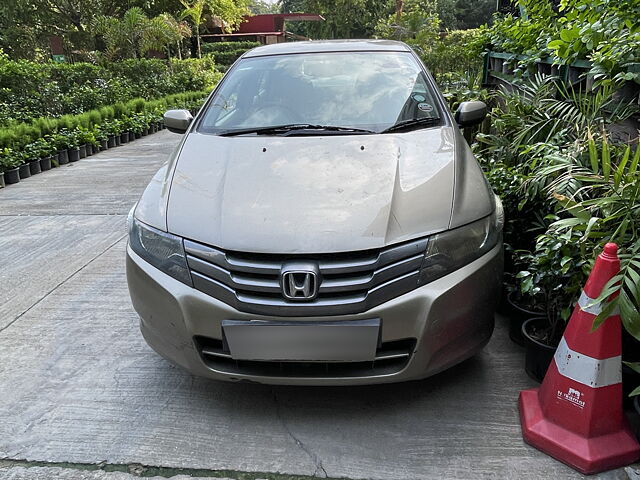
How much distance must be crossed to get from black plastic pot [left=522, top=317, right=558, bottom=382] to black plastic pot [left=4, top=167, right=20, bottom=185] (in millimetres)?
6961

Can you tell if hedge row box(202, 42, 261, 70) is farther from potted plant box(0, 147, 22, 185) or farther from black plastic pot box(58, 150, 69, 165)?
potted plant box(0, 147, 22, 185)

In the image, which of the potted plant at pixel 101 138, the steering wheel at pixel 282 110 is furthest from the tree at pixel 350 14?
the steering wheel at pixel 282 110

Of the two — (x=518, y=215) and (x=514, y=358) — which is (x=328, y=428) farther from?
(x=518, y=215)

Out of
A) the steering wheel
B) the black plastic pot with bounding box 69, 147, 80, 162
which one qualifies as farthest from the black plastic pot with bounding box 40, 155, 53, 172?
the steering wheel

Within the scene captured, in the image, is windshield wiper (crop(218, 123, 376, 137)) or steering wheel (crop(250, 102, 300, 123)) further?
Answer: steering wheel (crop(250, 102, 300, 123))

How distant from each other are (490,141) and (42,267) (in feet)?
12.1

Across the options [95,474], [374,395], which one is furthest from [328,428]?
[95,474]

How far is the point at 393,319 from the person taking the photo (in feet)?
6.98

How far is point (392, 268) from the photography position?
2.16 meters

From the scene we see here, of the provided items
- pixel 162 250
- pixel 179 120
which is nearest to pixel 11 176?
pixel 179 120

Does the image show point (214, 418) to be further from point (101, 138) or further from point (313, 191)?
point (101, 138)

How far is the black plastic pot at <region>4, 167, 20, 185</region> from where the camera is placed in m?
7.19

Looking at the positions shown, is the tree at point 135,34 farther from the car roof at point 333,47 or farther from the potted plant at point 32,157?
the car roof at point 333,47

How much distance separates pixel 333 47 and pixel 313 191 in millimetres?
1823
